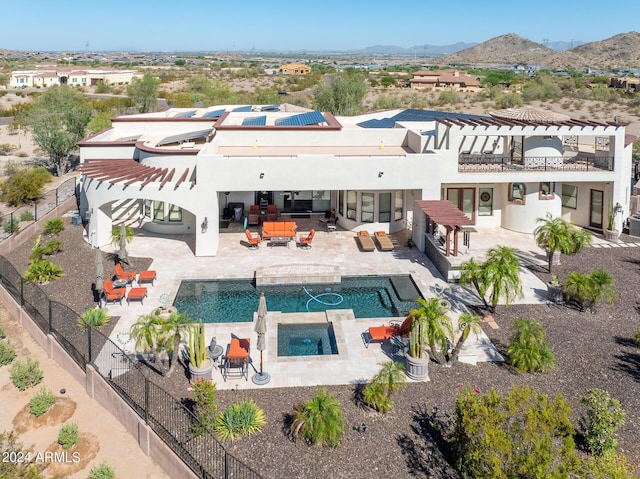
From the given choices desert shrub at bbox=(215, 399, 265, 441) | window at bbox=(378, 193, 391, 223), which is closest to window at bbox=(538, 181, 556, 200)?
window at bbox=(378, 193, 391, 223)

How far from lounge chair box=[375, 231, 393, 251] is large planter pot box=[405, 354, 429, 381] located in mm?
10859

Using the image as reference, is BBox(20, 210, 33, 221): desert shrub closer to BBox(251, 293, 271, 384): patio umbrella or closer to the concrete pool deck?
the concrete pool deck

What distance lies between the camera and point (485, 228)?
92.2 ft

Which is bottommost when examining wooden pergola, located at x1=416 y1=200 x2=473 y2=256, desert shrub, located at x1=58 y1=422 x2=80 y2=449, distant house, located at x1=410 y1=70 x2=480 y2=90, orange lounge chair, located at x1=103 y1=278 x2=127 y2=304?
desert shrub, located at x1=58 y1=422 x2=80 y2=449

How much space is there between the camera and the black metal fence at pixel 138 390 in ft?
35.5

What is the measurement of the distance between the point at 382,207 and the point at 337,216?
3.12 meters

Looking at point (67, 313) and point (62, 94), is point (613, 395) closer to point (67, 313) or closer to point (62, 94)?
point (67, 313)

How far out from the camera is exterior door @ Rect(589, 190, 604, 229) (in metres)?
27.3

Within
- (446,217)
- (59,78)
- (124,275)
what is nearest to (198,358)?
(124,275)

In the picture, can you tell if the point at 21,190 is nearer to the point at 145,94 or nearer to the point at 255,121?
the point at 255,121

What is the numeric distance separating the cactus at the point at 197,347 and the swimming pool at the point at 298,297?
12.8ft

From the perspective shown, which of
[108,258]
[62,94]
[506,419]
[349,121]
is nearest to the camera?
[506,419]

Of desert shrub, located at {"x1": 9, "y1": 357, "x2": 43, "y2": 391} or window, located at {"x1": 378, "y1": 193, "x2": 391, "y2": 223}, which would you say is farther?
window, located at {"x1": 378, "y1": 193, "x2": 391, "y2": 223}

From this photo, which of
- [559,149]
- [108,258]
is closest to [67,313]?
[108,258]
